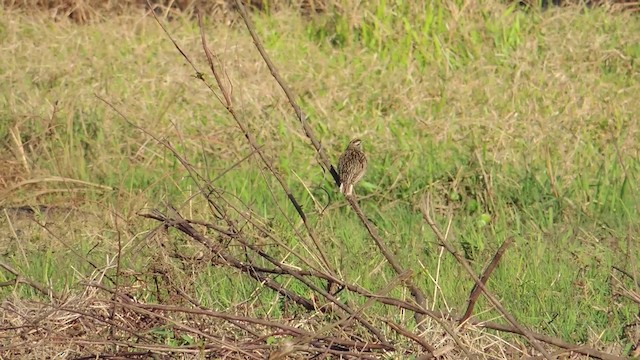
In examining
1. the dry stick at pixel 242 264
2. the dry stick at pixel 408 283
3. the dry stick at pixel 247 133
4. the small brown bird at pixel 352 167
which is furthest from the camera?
the small brown bird at pixel 352 167

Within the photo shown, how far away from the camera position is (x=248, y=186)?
707 cm

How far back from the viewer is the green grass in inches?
214

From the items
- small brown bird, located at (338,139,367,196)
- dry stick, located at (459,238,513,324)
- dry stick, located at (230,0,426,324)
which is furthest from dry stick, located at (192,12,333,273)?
small brown bird, located at (338,139,367,196)

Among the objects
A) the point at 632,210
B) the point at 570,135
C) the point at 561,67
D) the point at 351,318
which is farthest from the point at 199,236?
the point at 561,67

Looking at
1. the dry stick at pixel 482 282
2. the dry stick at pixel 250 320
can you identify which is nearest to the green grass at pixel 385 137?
the dry stick at pixel 250 320

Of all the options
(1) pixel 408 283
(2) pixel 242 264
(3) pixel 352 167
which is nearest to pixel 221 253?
(2) pixel 242 264

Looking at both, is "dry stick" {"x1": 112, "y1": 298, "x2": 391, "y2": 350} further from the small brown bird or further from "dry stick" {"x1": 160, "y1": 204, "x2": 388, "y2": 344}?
the small brown bird

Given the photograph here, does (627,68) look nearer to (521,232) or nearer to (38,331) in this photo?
(521,232)

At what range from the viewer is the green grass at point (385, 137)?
17.9ft

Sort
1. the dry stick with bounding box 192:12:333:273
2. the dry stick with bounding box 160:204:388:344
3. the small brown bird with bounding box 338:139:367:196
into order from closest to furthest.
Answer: the dry stick with bounding box 192:12:333:273 < the dry stick with bounding box 160:204:388:344 < the small brown bird with bounding box 338:139:367:196

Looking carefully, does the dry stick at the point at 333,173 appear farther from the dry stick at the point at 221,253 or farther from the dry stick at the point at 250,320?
the dry stick at the point at 221,253

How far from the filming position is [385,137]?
7.87 metres

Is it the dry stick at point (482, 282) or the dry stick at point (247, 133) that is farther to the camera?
the dry stick at point (482, 282)

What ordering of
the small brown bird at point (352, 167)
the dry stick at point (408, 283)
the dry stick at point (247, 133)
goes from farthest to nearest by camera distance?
the small brown bird at point (352, 167)
the dry stick at point (408, 283)
the dry stick at point (247, 133)
